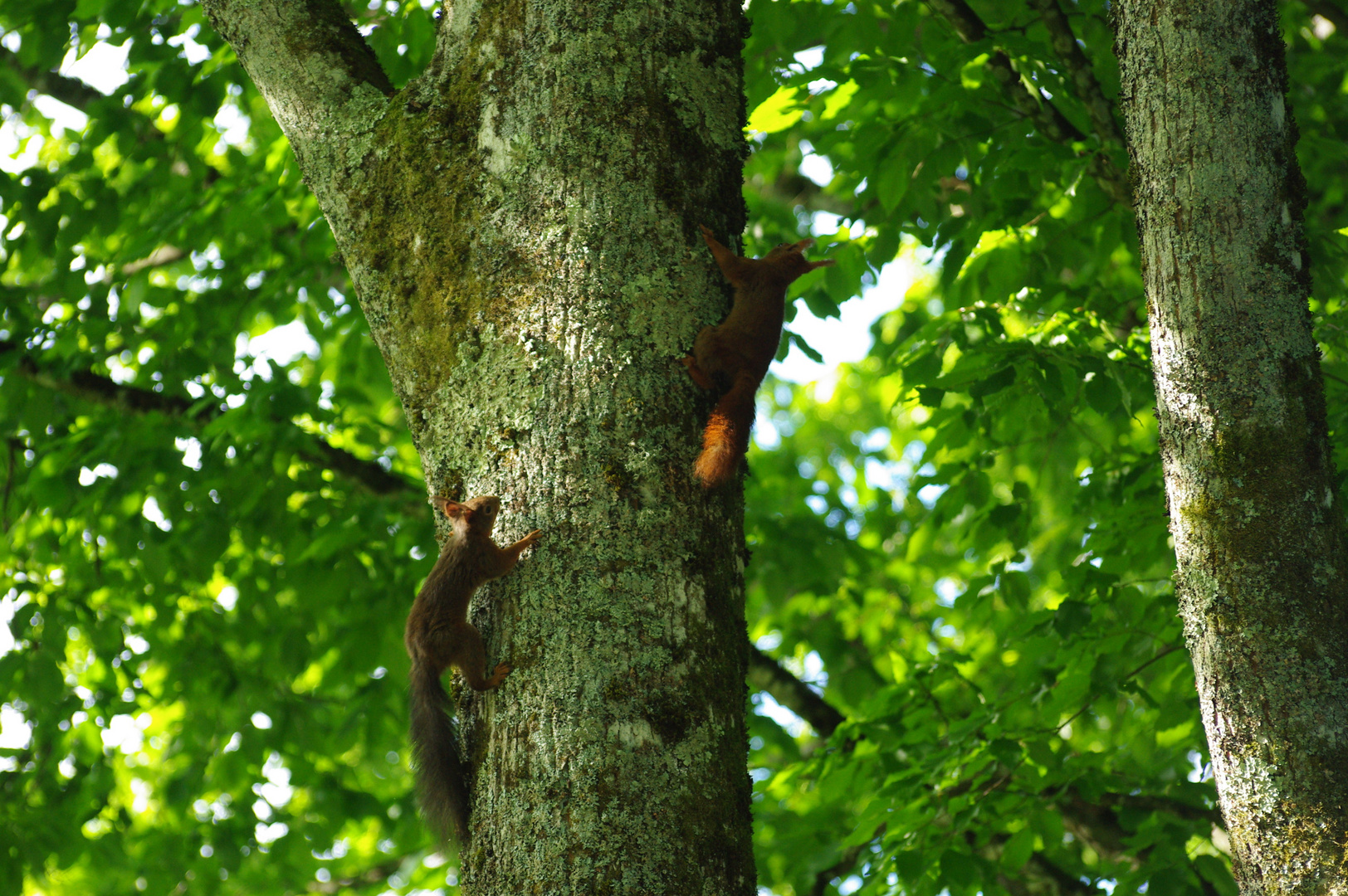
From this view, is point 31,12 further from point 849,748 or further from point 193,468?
point 849,748

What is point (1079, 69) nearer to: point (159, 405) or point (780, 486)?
point (780, 486)

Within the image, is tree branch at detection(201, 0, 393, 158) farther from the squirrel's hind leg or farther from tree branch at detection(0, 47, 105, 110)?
tree branch at detection(0, 47, 105, 110)

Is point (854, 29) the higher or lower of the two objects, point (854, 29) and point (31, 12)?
the lower

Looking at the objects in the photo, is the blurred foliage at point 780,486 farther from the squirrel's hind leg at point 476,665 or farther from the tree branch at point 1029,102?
the squirrel's hind leg at point 476,665

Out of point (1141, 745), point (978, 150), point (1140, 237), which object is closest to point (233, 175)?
point (978, 150)

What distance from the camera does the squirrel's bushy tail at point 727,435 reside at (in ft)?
6.53

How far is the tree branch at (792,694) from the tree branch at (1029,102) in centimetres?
270

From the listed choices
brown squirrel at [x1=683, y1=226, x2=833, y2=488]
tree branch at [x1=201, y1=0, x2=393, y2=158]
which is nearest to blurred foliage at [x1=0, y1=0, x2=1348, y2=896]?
brown squirrel at [x1=683, y1=226, x2=833, y2=488]

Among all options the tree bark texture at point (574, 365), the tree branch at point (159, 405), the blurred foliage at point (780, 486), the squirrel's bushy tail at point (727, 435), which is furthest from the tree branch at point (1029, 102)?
the tree branch at point (159, 405)

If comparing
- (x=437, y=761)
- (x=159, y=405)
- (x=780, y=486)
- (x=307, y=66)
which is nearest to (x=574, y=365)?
(x=437, y=761)

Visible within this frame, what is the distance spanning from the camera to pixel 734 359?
7.00 ft

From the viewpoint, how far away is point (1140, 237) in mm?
1787

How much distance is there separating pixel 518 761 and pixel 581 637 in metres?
0.23

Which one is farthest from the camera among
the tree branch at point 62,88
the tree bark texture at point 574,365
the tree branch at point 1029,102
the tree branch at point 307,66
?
the tree branch at point 62,88
